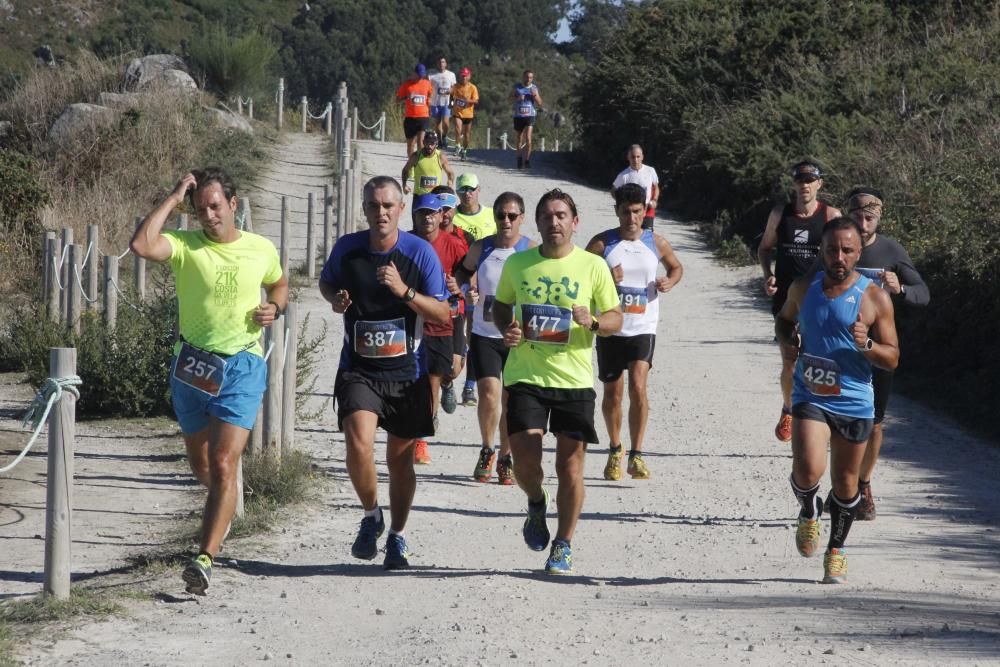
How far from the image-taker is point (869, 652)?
5996mm

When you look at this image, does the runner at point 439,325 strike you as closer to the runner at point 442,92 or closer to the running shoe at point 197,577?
the running shoe at point 197,577

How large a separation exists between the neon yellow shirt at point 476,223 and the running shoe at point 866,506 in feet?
13.6

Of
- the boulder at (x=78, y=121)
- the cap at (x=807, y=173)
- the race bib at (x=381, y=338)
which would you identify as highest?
the boulder at (x=78, y=121)

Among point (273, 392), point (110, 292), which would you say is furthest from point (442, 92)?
point (273, 392)

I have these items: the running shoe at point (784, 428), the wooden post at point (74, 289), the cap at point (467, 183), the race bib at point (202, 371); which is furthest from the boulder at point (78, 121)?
the race bib at point (202, 371)

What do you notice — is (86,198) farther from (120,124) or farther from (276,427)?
(276,427)

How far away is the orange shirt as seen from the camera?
25.1 metres

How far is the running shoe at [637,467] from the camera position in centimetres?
1030

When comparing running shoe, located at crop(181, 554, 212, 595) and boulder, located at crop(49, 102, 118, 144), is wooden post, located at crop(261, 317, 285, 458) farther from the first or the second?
boulder, located at crop(49, 102, 118, 144)

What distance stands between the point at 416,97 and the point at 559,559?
730 inches

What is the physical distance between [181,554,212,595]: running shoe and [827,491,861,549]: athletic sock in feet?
10.4

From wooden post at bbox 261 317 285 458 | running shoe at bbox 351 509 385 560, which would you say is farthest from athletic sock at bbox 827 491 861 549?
wooden post at bbox 261 317 285 458

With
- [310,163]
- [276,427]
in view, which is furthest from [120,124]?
[276,427]

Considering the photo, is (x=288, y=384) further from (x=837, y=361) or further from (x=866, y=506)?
(x=837, y=361)
